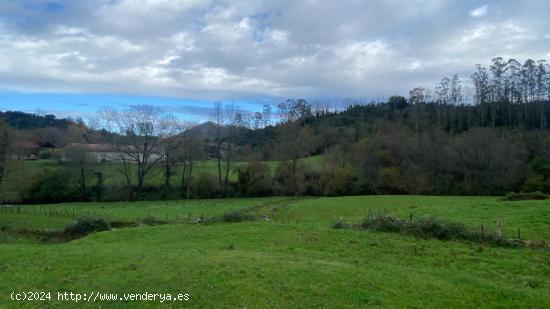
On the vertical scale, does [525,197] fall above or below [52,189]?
above

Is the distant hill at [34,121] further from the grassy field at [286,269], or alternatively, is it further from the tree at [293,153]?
the grassy field at [286,269]

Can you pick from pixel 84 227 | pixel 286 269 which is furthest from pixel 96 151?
pixel 286 269

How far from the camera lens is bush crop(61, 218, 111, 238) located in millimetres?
29188

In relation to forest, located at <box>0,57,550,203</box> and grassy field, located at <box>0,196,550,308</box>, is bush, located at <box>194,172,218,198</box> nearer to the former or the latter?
forest, located at <box>0,57,550,203</box>

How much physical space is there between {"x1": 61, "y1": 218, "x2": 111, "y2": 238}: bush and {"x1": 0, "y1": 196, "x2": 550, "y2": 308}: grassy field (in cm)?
430

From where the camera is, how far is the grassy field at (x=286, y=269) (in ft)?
39.7

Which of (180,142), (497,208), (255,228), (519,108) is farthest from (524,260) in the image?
(519,108)

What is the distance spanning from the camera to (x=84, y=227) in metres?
A: 29.4

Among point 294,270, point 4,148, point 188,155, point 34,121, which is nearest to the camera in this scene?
point 294,270

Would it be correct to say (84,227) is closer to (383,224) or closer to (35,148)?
(383,224)

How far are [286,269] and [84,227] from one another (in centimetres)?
2046

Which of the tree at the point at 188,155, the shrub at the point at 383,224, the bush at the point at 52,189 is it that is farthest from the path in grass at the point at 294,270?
the bush at the point at 52,189

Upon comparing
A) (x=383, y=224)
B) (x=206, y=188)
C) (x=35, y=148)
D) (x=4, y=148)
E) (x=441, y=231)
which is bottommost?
(x=206, y=188)

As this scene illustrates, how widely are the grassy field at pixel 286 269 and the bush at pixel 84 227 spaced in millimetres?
4300
